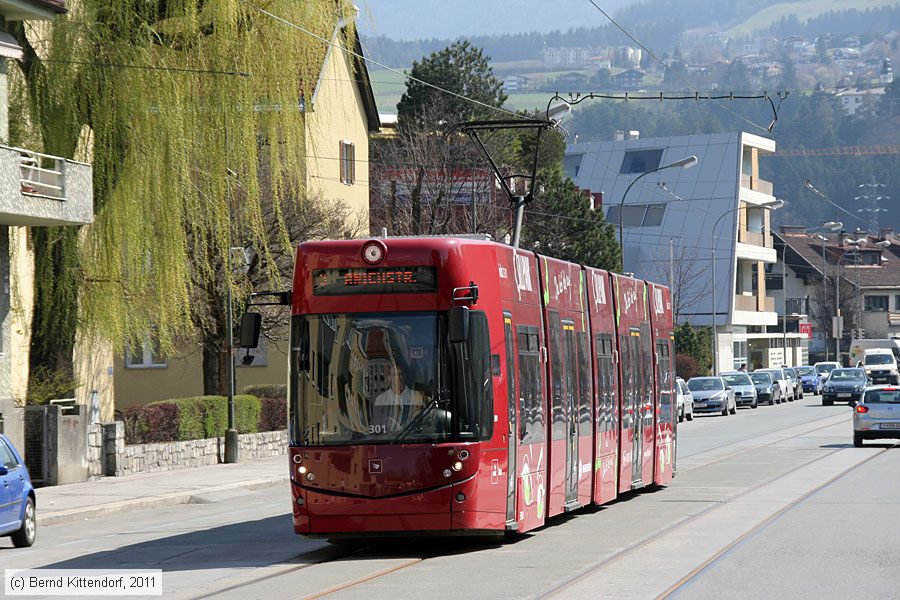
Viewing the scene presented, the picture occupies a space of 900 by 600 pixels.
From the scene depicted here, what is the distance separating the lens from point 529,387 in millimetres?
16656

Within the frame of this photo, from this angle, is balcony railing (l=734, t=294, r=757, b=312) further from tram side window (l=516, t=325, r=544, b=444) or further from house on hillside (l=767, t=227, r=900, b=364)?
tram side window (l=516, t=325, r=544, b=444)

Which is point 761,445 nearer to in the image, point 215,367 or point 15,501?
point 215,367

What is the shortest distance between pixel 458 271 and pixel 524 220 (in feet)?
189

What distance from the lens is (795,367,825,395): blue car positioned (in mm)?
87250

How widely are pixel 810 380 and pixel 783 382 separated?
11798mm

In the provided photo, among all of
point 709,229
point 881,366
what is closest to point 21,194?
point 881,366

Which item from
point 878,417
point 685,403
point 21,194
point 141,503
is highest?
point 21,194

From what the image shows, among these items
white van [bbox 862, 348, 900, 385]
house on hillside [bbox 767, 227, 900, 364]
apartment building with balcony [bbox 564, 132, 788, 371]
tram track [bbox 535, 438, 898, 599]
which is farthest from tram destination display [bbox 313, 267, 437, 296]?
house on hillside [bbox 767, 227, 900, 364]

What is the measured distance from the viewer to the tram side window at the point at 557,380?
58.2 ft

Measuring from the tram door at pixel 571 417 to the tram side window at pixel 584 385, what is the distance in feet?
0.80

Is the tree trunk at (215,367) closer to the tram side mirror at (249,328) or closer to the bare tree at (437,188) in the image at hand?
the bare tree at (437,188)

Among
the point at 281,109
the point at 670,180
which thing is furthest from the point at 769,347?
the point at 281,109

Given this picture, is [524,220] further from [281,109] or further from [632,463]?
[632,463]

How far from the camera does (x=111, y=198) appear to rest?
2758 centimetres
